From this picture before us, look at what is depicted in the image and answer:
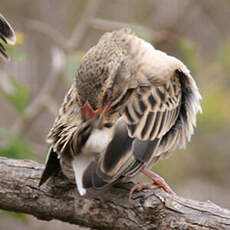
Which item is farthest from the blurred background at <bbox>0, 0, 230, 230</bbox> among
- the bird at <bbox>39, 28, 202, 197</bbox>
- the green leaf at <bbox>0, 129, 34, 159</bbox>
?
the bird at <bbox>39, 28, 202, 197</bbox>

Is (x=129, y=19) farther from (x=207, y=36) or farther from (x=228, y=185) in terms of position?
(x=228, y=185)

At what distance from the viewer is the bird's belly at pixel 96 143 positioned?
4410mm

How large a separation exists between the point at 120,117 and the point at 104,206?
22.5 inches

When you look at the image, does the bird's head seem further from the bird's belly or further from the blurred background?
the blurred background

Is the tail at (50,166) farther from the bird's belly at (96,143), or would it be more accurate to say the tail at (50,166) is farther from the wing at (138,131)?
the wing at (138,131)

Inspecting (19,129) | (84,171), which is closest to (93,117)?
(84,171)

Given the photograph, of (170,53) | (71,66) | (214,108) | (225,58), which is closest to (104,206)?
(71,66)

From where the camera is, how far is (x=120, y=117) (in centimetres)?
464

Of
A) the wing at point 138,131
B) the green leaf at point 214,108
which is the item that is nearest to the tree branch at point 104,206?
the wing at point 138,131

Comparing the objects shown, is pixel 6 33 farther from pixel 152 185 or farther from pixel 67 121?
pixel 152 185

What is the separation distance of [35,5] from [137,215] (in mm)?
8049

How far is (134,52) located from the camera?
525cm

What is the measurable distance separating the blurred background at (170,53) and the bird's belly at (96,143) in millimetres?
2943

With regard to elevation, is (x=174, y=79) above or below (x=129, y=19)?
below
